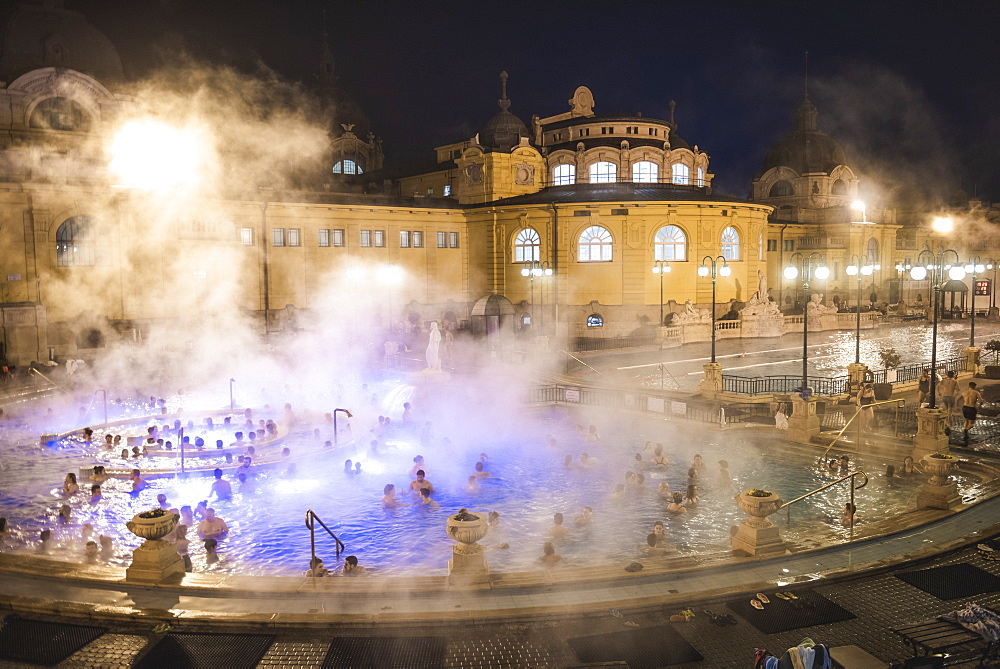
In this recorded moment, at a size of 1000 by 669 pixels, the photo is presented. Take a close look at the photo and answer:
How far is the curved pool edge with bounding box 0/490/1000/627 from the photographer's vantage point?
938cm

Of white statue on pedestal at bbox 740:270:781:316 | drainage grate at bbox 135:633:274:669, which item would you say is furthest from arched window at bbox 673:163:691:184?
drainage grate at bbox 135:633:274:669

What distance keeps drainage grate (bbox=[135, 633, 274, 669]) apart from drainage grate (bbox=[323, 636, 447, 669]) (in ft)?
2.88

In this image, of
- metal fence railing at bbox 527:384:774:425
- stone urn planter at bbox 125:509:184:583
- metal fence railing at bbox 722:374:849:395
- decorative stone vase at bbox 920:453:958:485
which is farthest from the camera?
metal fence railing at bbox 722:374:849:395

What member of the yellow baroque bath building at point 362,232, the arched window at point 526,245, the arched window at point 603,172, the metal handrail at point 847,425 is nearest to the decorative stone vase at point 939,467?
the metal handrail at point 847,425

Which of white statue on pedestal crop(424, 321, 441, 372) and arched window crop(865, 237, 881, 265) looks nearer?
white statue on pedestal crop(424, 321, 441, 372)

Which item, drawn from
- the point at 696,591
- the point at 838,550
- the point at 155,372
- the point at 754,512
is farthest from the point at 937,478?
the point at 155,372

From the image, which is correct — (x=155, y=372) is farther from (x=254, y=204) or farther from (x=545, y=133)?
(x=545, y=133)

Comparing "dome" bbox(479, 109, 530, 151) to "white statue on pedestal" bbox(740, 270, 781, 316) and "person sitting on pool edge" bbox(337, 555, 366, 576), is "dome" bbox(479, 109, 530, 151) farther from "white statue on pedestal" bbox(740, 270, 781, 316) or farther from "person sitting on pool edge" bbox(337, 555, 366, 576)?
"person sitting on pool edge" bbox(337, 555, 366, 576)

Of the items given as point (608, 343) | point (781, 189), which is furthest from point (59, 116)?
point (781, 189)

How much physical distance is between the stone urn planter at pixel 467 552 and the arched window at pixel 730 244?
4055cm

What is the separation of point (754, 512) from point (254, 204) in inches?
1419

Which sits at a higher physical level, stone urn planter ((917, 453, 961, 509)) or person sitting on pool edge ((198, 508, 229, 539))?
stone urn planter ((917, 453, 961, 509))

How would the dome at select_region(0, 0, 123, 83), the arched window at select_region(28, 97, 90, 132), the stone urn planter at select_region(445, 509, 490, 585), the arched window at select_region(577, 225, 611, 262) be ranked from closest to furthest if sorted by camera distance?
the stone urn planter at select_region(445, 509, 490, 585)
the arched window at select_region(28, 97, 90, 132)
the dome at select_region(0, 0, 123, 83)
the arched window at select_region(577, 225, 611, 262)

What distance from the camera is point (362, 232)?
4572cm
